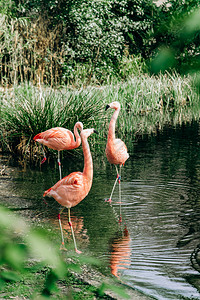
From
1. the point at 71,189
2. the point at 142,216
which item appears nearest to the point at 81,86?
the point at 142,216

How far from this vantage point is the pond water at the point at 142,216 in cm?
350

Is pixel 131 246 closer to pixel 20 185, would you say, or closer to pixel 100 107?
pixel 20 185

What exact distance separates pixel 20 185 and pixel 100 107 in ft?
9.03

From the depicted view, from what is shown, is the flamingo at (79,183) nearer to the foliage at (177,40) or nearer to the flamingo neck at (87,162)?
the flamingo neck at (87,162)

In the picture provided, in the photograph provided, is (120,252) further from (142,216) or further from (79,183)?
(142,216)

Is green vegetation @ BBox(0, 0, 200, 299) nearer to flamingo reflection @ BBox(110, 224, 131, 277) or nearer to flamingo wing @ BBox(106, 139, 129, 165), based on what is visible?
flamingo reflection @ BBox(110, 224, 131, 277)

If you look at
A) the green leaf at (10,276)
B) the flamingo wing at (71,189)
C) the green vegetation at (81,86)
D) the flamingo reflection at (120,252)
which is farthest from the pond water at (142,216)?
the green leaf at (10,276)

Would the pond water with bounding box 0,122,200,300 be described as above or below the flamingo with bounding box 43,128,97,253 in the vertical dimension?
below

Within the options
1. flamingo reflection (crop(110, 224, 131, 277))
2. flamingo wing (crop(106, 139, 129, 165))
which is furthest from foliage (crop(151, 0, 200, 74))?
flamingo wing (crop(106, 139, 129, 165))

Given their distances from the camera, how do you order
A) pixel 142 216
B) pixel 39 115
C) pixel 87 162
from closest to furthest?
pixel 87 162
pixel 142 216
pixel 39 115

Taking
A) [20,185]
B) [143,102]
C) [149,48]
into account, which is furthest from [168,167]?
[149,48]

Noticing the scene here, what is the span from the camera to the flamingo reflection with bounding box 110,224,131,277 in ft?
11.9

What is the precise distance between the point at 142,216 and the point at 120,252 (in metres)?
1.11

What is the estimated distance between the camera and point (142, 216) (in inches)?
199
